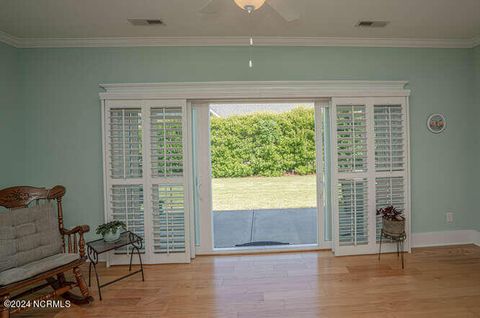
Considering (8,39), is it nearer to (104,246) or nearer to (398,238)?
(104,246)

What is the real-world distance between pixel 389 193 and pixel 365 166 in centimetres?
48

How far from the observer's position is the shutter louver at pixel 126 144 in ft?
10.6

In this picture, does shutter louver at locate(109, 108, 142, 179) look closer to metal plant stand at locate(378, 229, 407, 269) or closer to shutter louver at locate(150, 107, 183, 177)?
shutter louver at locate(150, 107, 183, 177)

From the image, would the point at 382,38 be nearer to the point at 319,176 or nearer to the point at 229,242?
the point at 319,176

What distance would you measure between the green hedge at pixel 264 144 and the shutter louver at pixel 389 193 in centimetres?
465

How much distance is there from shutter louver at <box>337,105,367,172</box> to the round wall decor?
983 mm

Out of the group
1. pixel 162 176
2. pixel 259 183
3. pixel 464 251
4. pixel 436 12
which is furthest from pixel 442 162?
pixel 259 183

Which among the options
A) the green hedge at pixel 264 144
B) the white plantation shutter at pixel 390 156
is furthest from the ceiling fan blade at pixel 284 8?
the green hedge at pixel 264 144

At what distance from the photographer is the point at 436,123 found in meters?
3.52

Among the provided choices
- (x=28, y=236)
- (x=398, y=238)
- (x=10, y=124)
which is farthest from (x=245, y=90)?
(x=10, y=124)

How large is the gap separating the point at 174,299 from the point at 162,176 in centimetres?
139

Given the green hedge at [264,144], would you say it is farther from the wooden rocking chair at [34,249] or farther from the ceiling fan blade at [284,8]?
the ceiling fan blade at [284,8]

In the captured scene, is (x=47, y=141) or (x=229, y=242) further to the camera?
(x=229, y=242)

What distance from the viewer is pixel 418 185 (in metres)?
3.53
